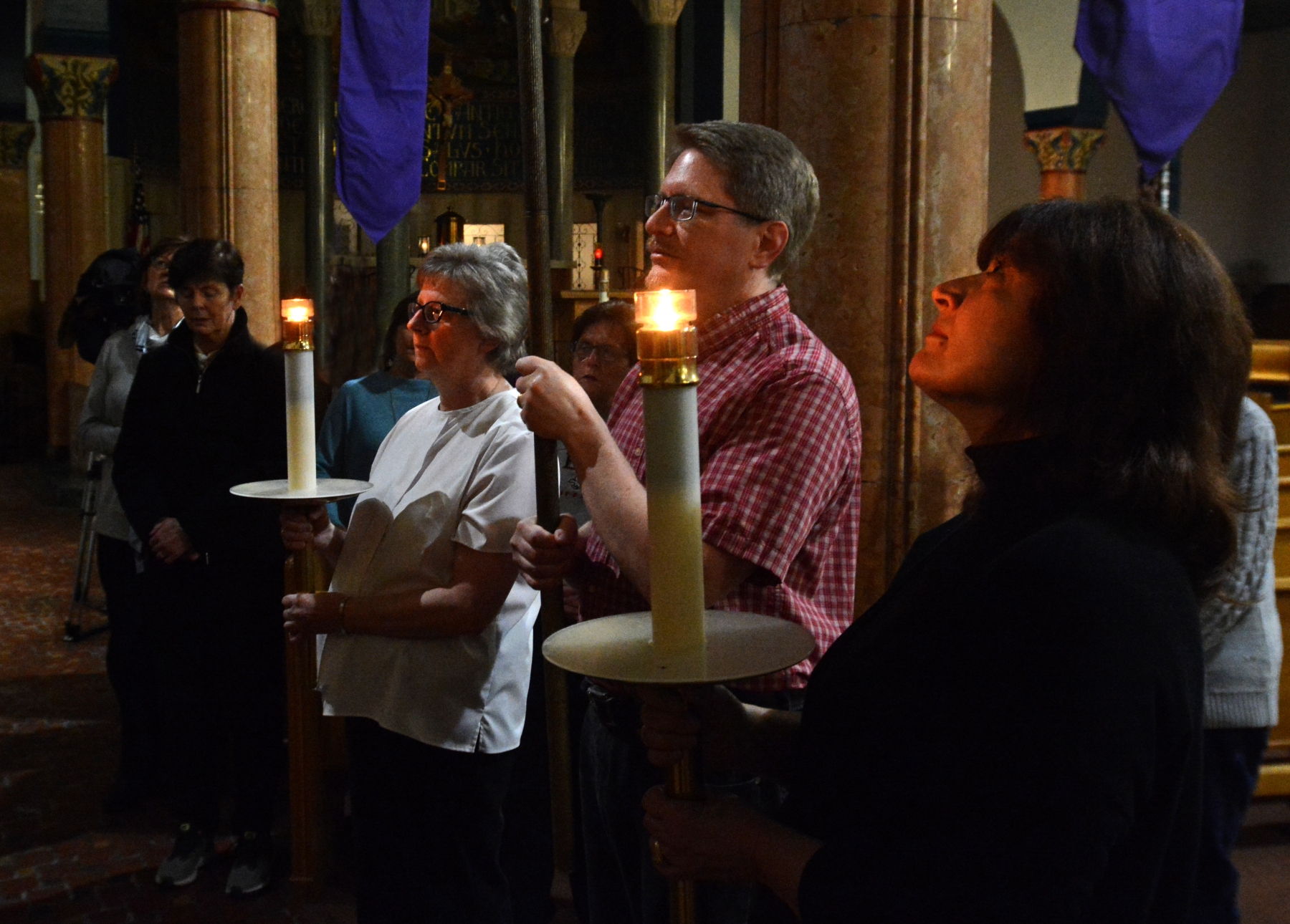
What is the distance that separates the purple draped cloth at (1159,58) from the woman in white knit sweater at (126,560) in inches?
108

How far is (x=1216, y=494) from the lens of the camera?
42.8 inches

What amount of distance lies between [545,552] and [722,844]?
0.53 m

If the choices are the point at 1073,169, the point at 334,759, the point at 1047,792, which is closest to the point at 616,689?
the point at 1047,792

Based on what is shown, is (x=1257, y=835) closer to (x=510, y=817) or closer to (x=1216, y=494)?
(x=510, y=817)

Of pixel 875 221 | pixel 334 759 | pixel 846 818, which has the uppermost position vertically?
pixel 875 221

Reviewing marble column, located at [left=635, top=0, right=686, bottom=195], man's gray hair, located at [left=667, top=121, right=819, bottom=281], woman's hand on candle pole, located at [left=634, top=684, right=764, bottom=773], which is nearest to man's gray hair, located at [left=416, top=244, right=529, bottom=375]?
man's gray hair, located at [left=667, top=121, right=819, bottom=281]

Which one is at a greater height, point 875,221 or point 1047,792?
point 875,221

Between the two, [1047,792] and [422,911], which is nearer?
[1047,792]

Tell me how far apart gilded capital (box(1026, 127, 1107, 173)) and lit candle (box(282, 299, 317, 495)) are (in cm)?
1130

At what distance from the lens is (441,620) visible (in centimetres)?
226

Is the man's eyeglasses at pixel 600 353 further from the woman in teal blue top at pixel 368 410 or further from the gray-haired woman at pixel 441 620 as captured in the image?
the gray-haired woman at pixel 441 620

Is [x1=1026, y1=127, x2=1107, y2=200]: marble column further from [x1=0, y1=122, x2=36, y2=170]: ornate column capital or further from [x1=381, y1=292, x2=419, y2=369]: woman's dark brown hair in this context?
[x1=0, y1=122, x2=36, y2=170]: ornate column capital

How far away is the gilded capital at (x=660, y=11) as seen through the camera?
11781mm

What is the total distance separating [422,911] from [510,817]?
59 centimetres
